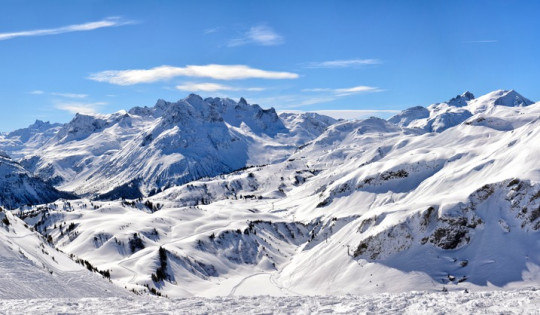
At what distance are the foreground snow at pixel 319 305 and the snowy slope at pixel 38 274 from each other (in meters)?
5.73

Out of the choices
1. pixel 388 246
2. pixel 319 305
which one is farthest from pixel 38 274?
pixel 388 246

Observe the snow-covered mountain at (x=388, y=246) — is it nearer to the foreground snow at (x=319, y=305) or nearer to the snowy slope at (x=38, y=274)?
the snowy slope at (x=38, y=274)

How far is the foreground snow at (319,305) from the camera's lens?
26.3m

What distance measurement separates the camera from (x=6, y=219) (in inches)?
2020

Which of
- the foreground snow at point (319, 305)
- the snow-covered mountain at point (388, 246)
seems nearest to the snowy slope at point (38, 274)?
the foreground snow at point (319, 305)

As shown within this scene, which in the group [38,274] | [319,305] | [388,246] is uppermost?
[38,274]

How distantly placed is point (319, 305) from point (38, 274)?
24.8 metres

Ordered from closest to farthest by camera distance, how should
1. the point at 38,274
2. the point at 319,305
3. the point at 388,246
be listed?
the point at 319,305
the point at 38,274
the point at 388,246

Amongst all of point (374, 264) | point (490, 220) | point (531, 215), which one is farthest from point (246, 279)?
point (531, 215)

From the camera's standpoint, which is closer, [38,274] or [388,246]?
[38,274]

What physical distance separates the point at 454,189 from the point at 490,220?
121 ft

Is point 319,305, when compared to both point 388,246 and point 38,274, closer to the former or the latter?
point 38,274

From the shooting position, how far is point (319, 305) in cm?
2906

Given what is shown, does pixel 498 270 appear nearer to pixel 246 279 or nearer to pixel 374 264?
pixel 374 264
